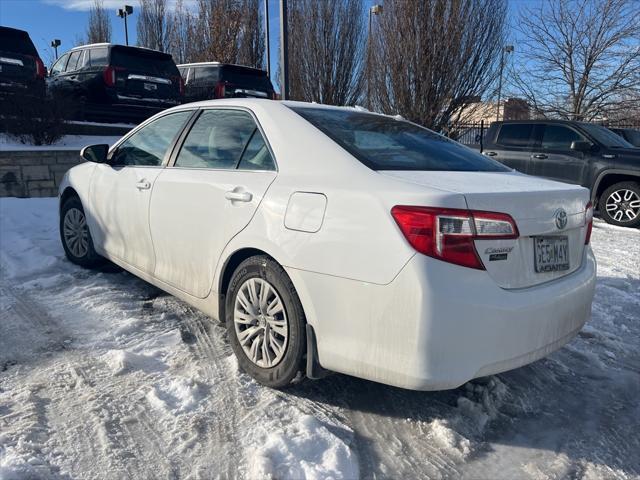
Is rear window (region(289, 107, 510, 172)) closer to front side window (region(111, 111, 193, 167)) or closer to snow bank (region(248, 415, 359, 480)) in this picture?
front side window (region(111, 111, 193, 167))

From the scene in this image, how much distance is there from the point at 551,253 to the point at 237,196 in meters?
1.65

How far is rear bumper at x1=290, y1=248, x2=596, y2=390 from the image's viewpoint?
220cm

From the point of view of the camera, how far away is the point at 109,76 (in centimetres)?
1111

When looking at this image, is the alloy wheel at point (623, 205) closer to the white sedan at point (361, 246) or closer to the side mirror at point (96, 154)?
the white sedan at point (361, 246)

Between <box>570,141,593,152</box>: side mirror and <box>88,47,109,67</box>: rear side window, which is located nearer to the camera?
<box>570,141,593,152</box>: side mirror

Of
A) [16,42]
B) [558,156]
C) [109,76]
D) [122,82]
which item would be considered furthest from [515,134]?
[16,42]

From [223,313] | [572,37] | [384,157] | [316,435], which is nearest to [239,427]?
[316,435]

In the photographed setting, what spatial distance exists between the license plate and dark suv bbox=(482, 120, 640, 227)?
21.7 ft

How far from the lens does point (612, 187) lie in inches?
331

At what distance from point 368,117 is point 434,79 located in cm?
992

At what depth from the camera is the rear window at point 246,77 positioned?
43.2 ft

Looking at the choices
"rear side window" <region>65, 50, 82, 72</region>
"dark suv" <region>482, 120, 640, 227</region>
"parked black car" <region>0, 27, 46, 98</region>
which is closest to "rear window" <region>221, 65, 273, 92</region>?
"rear side window" <region>65, 50, 82, 72</region>

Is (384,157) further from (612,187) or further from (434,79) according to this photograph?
(434,79)

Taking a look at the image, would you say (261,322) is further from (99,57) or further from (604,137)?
(99,57)
